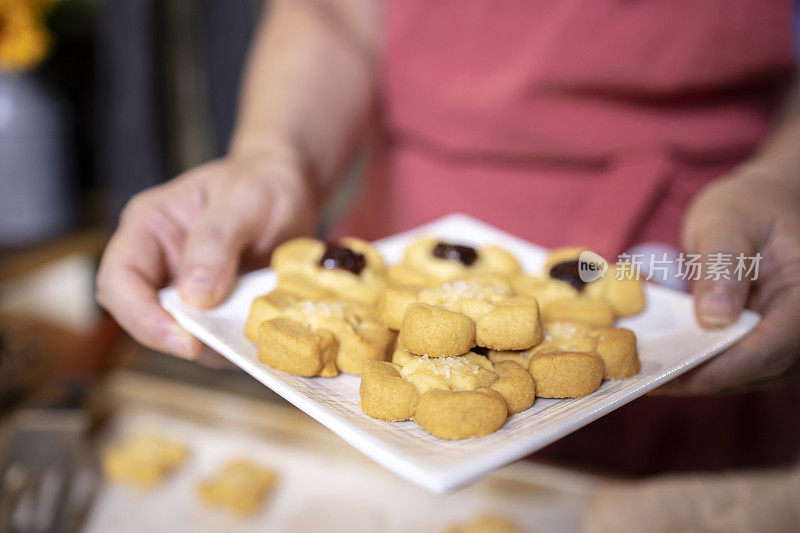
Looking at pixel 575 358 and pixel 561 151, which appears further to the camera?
pixel 561 151

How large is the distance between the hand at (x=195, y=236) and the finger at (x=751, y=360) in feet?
1.87

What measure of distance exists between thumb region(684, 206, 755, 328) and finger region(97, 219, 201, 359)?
0.62 m

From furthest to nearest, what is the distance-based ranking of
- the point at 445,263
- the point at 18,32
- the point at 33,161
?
the point at 33,161 < the point at 18,32 < the point at 445,263

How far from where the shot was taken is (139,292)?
0.84m

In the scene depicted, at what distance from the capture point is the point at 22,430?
1065 mm

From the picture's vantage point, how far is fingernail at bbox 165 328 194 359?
2.64 feet

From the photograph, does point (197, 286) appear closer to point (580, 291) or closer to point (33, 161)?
point (580, 291)

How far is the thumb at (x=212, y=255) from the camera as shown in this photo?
833 mm

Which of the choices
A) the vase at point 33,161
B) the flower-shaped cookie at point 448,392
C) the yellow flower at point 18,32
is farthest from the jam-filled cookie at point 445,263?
the vase at point 33,161

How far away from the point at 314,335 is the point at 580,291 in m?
0.37

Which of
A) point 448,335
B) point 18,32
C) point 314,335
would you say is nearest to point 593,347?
point 448,335

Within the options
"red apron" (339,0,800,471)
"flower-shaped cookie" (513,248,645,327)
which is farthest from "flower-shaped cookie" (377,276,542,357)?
"red apron" (339,0,800,471)

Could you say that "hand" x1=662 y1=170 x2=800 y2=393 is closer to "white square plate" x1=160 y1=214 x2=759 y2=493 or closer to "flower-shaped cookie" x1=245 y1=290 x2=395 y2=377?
"white square plate" x1=160 y1=214 x2=759 y2=493

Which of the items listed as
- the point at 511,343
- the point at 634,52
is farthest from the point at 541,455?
the point at 634,52
